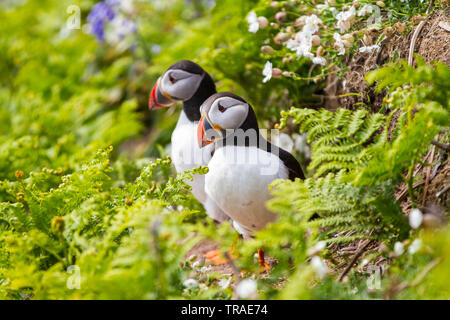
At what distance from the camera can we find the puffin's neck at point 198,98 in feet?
10.2

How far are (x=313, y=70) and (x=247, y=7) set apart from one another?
0.78 metres

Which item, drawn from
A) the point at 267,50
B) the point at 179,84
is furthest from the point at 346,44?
the point at 179,84

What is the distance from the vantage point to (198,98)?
3.13m

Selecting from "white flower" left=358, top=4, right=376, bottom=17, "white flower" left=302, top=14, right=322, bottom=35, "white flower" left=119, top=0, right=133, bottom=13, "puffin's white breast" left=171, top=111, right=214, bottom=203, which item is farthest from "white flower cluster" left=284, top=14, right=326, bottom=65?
"white flower" left=119, top=0, right=133, bottom=13

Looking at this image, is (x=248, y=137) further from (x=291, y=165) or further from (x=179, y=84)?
(x=179, y=84)

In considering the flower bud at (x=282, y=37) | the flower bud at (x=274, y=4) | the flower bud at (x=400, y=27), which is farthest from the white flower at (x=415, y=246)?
the flower bud at (x=274, y=4)

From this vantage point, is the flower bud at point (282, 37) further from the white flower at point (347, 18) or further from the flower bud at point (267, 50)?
the white flower at point (347, 18)

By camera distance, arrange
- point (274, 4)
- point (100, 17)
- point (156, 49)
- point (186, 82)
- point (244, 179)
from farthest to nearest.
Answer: point (156, 49) < point (100, 17) < point (274, 4) < point (186, 82) < point (244, 179)

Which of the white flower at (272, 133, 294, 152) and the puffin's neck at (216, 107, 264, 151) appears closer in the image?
the puffin's neck at (216, 107, 264, 151)

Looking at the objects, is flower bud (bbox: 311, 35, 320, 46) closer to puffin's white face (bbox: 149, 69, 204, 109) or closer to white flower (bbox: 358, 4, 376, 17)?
white flower (bbox: 358, 4, 376, 17)

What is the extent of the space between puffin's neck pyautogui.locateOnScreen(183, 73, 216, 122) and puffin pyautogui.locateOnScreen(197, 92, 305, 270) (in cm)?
51

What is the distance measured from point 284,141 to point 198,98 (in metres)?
0.77

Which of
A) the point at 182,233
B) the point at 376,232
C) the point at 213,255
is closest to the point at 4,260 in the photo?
the point at 182,233

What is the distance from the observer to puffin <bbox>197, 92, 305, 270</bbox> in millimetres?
2443
